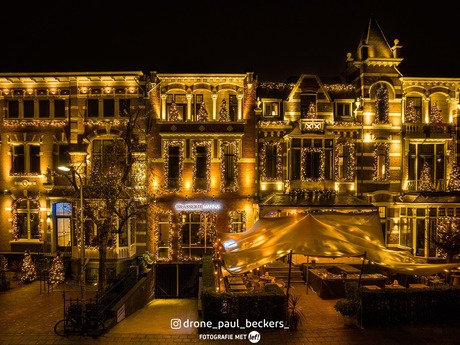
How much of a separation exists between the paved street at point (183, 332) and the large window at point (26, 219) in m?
7.92

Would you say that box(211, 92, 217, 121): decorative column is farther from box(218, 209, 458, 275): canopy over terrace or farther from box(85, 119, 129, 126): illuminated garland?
box(218, 209, 458, 275): canopy over terrace

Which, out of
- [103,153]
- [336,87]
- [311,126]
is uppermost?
[336,87]

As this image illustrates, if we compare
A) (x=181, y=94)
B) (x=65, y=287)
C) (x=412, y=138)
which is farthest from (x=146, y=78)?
(x=412, y=138)

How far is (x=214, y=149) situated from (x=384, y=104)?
11.0 meters

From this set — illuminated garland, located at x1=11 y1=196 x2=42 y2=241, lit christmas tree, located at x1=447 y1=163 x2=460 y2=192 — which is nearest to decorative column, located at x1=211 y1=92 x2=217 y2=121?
illuminated garland, located at x1=11 y1=196 x2=42 y2=241

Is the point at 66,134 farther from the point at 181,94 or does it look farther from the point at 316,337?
the point at 316,337

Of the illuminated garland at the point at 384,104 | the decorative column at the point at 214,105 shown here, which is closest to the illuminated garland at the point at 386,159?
the illuminated garland at the point at 384,104

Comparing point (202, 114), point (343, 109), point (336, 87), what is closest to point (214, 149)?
point (202, 114)

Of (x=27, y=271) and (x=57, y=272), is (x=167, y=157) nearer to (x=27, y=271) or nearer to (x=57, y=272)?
(x=57, y=272)

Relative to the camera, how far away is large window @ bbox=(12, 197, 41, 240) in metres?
23.8

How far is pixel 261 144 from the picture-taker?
79.5 feet

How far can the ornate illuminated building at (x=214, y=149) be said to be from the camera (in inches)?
929

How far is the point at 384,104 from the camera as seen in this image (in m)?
24.3

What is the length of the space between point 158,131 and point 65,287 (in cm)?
1018
